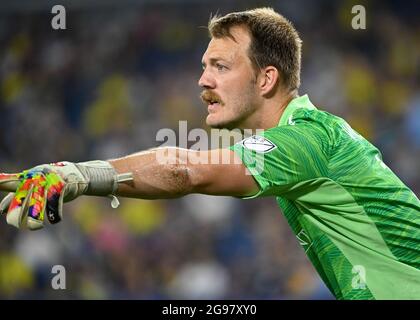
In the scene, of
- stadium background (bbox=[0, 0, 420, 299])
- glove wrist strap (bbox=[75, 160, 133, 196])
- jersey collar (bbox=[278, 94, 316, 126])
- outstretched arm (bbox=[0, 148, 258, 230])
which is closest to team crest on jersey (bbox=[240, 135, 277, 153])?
outstretched arm (bbox=[0, 148, 258, 230])

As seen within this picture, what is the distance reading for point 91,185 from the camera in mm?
2748

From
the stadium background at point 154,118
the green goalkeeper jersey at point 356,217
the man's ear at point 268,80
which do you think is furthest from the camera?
the stadium background at point 154,118

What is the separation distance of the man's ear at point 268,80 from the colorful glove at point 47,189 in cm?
142

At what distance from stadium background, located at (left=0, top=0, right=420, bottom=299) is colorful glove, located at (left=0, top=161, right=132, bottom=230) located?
5.35 meters

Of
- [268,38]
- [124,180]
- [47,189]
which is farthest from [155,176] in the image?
[268,38]

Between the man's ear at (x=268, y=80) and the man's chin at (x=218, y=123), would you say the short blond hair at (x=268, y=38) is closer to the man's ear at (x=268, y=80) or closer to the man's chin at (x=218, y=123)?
the man's ear at (x=268, y=80)

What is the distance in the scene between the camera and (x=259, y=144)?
3043 millimetres

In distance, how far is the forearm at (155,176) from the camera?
284 cm

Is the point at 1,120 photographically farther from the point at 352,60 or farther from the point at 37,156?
the point at 352,60

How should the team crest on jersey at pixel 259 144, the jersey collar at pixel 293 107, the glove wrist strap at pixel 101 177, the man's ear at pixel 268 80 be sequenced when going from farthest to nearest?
A: the man's ear at pixel 268 80, the jersey collar at pixel 293 107, the team crest on jersey at pixel 259 144, the glove wrist strap at pixel 101 177

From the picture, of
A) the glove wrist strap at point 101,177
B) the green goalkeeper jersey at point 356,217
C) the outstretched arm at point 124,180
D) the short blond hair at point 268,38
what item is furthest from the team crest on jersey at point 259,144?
the short blond hair at point 268,38

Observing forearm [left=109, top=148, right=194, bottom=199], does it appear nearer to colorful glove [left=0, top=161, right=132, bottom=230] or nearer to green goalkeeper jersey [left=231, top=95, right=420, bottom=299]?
colorful glove [left=0, top=161, right=132, bottom=230]

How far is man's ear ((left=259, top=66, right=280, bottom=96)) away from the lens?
396 cm
